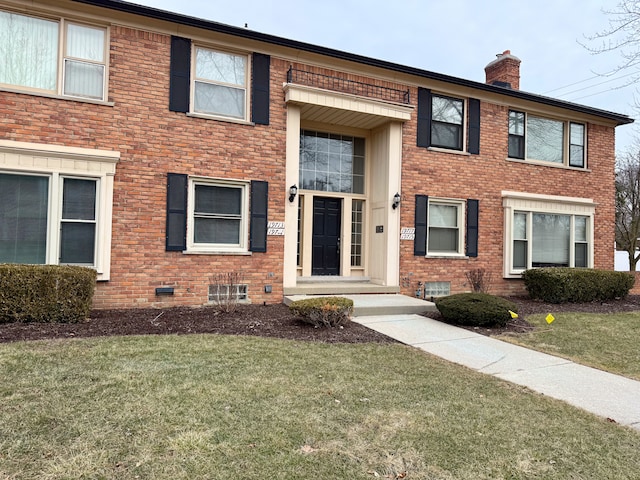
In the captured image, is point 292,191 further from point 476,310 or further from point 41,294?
point 41,294

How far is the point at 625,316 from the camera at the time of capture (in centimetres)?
912

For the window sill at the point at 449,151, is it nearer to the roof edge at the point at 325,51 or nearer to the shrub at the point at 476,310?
the roof edge at the point at 325,51

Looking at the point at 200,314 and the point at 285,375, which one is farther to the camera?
the point at 200,314

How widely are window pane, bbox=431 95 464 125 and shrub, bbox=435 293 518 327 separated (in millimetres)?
5377

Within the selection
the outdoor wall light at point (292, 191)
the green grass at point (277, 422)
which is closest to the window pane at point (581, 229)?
the outdoor wall light at point (292, 191)

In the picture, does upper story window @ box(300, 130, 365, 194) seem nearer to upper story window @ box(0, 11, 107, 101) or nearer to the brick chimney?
upper story window @ box(0, 11, 107, 101)

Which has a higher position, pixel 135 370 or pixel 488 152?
pixel 488 152

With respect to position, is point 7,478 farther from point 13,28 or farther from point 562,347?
point 13,28

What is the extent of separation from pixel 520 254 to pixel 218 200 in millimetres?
8558

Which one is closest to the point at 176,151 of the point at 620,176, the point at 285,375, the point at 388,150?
the point at 388,150

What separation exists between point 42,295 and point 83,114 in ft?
11.6

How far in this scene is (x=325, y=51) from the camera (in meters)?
9.62

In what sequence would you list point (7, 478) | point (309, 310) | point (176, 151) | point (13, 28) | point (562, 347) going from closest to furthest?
point (7, 478) < point (562, 347) < point (309, 310) < point (13, 28) < point (176, 151)

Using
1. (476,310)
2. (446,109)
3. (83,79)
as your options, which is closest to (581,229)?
(446,109)
